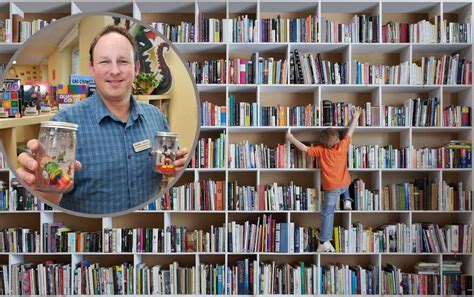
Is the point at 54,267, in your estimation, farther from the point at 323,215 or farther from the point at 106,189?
the point at 106,189

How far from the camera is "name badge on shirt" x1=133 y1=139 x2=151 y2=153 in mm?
978

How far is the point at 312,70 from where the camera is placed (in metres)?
5.22

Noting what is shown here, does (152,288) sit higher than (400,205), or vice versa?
(400,205)

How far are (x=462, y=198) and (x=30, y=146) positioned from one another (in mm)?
4774

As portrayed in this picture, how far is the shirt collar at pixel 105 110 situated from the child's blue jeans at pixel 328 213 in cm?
424

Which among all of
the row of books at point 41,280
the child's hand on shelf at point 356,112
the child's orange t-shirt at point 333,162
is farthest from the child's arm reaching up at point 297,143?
the row of books at point 41,280

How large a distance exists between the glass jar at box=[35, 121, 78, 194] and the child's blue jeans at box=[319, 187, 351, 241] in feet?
14.1

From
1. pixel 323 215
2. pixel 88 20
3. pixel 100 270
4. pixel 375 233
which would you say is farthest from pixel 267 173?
pixel 88 20

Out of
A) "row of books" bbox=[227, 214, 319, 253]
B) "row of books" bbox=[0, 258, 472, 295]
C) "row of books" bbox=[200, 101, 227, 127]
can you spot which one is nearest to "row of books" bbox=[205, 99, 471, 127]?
"row of books" bbox=[200, 101, 227, 127]

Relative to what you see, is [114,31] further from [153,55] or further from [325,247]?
[325,247]

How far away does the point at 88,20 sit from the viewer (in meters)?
1.01

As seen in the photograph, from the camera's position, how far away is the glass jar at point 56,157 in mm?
939

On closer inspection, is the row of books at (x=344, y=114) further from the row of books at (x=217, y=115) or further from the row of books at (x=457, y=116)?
the row of books at (x=217, y=115)

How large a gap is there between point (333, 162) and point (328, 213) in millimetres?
409
